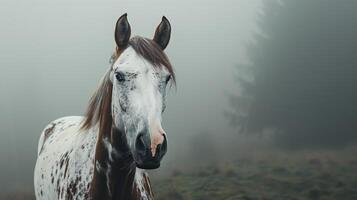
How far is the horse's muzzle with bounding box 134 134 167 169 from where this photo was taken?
1.69m

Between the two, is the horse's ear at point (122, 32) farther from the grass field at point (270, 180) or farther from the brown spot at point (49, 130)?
the grass field at point (270, 180)

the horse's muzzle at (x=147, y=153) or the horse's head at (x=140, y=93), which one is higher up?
the horse's head at (x=140, y=93)

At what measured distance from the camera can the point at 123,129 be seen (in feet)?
6.60

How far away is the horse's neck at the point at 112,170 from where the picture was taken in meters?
2.11

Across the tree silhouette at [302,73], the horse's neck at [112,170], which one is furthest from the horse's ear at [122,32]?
the tree silhouette at [302,73]

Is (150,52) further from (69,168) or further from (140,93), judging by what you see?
(69,168)

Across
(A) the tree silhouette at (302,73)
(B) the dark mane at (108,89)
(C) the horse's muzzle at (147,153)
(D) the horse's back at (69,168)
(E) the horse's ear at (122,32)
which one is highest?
(A) the tree silhouette at (302,73)

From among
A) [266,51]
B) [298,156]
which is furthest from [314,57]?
[298,156]

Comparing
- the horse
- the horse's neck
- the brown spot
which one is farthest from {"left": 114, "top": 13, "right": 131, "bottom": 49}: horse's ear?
the brown spot

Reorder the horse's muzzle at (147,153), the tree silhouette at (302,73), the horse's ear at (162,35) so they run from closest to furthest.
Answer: the horse's muzzle at (147,153)
the horse's ear at (162,35)
the tree silhouette at (302,73)

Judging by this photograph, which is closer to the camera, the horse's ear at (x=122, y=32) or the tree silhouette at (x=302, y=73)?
the horse's ear at (x=122, y=32)

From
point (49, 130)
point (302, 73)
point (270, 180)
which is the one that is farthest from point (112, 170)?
point (302, 73)

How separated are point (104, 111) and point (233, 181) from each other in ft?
21.1

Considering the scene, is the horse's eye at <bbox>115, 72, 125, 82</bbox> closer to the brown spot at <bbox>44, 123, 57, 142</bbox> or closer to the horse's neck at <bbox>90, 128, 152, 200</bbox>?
the horse's neck at <bbox>90, 128, 152, 200</bbox>
